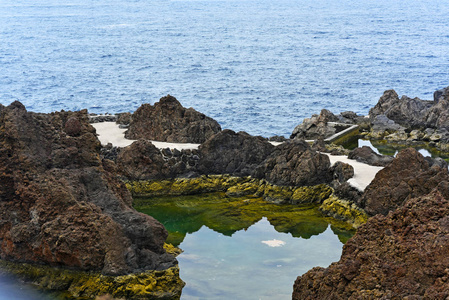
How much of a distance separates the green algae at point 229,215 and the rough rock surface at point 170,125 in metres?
5.06

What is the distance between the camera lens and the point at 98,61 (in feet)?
342

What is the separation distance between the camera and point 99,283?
1786 cm

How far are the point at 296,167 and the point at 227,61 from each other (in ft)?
253

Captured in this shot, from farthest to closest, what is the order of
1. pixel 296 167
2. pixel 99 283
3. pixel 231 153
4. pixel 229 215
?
1. pixel 231 153
2. pixel 296 167
3. pixel 229 215
4. pixel 99 283

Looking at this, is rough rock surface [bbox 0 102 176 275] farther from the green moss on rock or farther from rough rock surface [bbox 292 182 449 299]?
the green moss on rock

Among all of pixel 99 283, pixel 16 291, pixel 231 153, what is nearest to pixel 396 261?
pixel 99 283

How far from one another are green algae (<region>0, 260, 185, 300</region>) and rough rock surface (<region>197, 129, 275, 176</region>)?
39.9ft

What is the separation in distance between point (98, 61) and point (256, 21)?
60924 millimetres

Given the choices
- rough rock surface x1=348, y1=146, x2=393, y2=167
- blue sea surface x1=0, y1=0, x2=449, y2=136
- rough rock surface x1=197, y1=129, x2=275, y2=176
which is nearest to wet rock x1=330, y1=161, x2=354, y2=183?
rough rock surface x1=348, y1=146, x2=393, y2=167

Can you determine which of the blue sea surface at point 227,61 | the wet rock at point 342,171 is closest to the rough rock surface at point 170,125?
the wet rock at point 342,171

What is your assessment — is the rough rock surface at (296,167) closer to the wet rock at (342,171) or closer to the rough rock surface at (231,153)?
the wet rock at (342,171)

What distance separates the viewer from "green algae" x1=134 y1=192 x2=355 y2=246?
81.8 feet

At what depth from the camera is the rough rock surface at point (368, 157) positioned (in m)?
29.8

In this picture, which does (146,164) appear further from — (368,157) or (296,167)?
(368,157)
